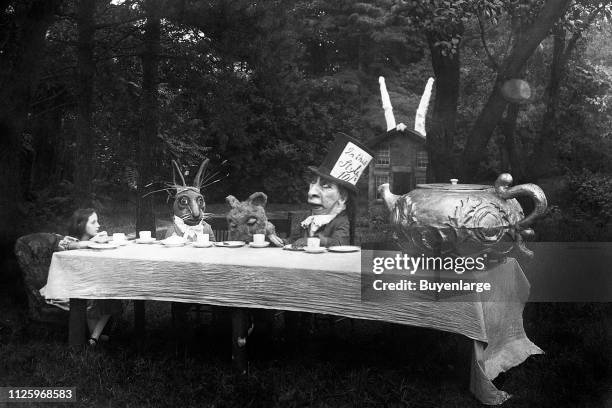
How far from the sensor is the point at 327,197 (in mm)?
3447

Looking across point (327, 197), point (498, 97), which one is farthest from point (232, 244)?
point (498, 97)

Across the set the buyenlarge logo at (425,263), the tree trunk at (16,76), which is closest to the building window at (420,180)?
the buyenlarge logo at (425,263)

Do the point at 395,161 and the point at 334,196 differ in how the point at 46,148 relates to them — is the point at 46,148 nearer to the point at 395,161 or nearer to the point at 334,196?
the point at 334,196

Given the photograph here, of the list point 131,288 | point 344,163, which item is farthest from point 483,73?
point 131,288

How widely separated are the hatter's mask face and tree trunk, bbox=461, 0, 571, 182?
1.23 meters

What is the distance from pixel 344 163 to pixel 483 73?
1.84 m

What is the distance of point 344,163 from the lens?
3367 mm

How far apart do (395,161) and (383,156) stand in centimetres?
16

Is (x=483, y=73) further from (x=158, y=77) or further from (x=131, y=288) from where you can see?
(x=131, y=288)

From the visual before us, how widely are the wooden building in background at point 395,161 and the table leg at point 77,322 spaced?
1661 millimetres

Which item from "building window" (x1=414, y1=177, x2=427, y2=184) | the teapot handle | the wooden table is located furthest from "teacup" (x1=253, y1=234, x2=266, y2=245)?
the teapot handle

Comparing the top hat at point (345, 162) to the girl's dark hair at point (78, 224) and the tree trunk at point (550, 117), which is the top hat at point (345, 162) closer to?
the girl's dark hair at point (78, 224)

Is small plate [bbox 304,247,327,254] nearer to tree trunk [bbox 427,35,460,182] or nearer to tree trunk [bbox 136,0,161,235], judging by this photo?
tree trunk [bbox 427,35,460,182]

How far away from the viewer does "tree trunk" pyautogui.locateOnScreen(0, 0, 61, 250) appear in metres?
3.96
